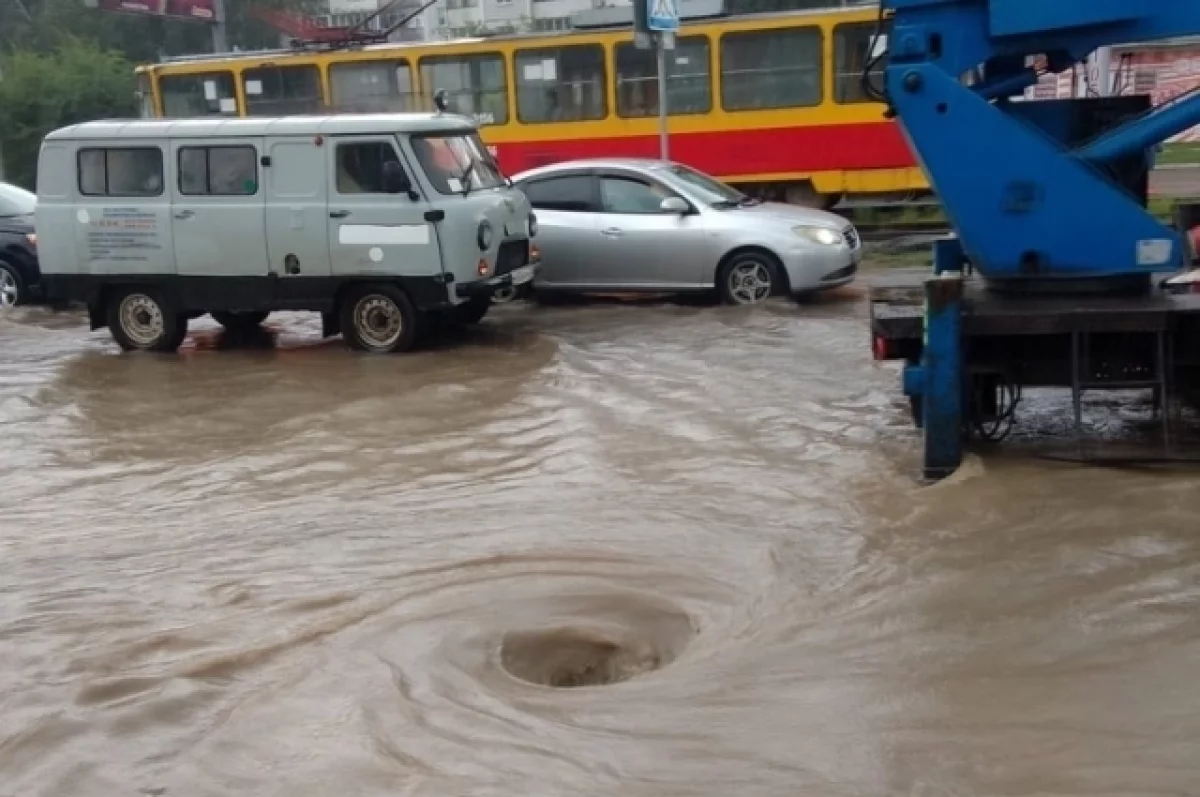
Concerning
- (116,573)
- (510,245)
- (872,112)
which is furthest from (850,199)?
(116,573)

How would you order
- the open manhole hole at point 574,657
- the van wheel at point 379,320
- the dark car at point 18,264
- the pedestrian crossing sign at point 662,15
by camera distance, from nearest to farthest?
the open manhole hole at point 574,657, the van wheel at point 379,320, the pedestrian crossing sign at point 662,15, the dark car at point 18,264

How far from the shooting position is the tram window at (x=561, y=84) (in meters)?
18.7

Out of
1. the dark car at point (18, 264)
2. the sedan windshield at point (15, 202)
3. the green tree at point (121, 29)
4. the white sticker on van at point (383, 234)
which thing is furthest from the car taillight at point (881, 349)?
the green tree at point (121, 29)

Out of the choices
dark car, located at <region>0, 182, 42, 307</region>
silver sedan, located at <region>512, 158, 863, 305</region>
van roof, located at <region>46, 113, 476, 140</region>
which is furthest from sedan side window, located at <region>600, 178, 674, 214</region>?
dark car, located at <region>0, 182, 42, 307</region>

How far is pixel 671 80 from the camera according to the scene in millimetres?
18484

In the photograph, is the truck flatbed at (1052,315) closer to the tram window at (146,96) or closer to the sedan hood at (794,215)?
the sedan hood at (794,215)

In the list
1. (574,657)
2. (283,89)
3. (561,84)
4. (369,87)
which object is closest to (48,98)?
(283,89)

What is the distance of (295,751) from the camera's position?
478 cm

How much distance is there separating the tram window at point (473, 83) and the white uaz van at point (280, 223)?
258 inches

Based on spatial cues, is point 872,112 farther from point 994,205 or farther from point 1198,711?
point 1198,711

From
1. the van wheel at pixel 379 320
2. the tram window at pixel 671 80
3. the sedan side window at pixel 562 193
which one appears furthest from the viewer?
the tram window at pixel 671 80

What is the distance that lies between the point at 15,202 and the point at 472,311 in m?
7.06

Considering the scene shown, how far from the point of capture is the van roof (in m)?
11.9

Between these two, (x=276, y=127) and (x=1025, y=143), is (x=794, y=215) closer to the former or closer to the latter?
(x=276, y=127)
